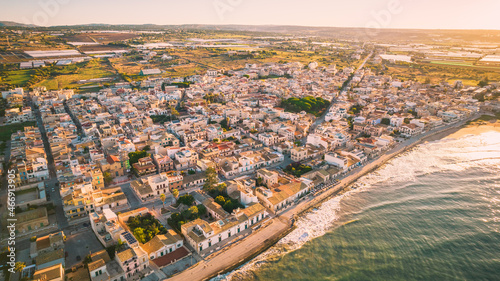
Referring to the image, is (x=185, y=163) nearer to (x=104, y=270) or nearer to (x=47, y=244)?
(x=47, y=244)

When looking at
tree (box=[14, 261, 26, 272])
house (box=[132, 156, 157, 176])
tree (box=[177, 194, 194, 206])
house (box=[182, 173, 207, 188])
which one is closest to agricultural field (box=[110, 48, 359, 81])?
house (box=[132, 156, 157, 176])

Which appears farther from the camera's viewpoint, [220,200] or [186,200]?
[186,200]

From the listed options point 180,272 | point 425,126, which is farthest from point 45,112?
point 425,126

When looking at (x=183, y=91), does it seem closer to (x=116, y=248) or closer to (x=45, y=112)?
(x=45, y=112)

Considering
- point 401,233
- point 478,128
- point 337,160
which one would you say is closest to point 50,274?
point 401,233

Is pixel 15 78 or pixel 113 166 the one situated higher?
pixel 15 78

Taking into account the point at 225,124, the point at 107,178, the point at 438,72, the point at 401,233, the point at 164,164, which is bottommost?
the point at 401,233

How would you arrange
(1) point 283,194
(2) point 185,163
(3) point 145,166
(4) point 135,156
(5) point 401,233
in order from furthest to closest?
(4) point 135,156, (2) point 185,163, (3) point 145,166, (1) point 283,194, (5) point 401,233
